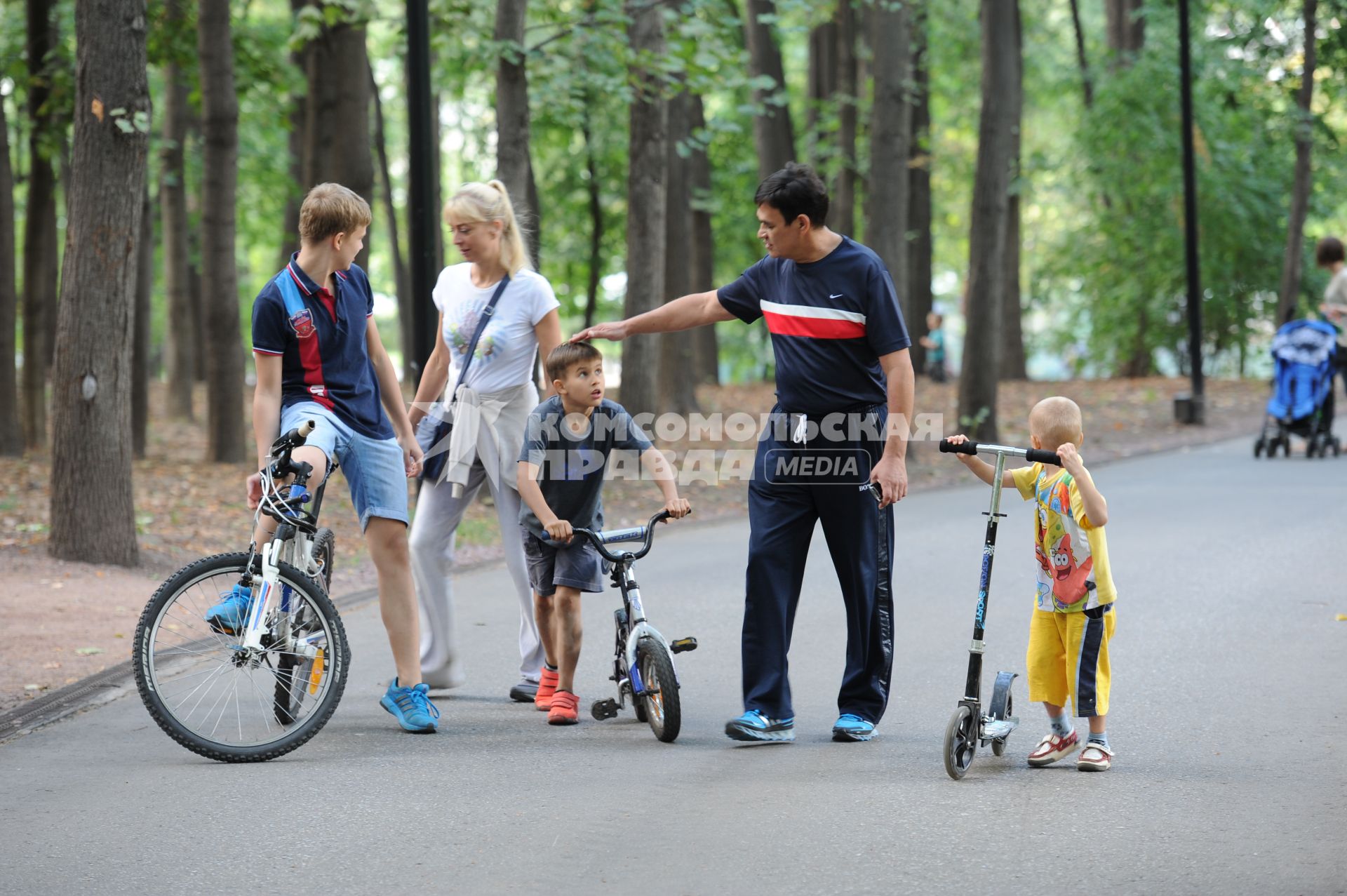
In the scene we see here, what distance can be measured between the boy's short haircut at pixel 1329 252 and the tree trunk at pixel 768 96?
9349mm

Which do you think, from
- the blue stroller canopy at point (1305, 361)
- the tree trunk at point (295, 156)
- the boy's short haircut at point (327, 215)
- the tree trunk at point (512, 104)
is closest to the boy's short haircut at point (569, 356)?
the boy's short haircut at point (327, 215)

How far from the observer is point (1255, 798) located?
501 cm

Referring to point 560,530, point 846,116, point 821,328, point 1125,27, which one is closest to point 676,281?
point 846,116

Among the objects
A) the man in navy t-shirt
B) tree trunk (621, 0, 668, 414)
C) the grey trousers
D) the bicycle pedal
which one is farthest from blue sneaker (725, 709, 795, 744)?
tree trunk (621, 0, 668, 414)

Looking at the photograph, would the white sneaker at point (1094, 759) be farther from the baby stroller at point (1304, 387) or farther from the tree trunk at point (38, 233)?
the tree trunk at point (38, 233)

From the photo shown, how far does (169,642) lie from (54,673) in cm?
205

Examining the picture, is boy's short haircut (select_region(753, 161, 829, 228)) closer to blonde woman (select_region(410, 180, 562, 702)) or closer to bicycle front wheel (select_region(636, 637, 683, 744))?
blonde woman (select_region(410, 180, 562, 702))

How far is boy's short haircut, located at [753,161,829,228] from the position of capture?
5.62 m

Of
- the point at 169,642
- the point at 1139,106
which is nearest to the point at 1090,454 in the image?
the point at 1139,106

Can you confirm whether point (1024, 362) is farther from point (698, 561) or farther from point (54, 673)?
point (54, 673)

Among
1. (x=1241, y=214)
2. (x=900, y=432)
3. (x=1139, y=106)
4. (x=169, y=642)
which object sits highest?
(x=1139, y=106)

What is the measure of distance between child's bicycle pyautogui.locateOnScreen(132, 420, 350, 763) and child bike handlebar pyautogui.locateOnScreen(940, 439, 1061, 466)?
2.25m

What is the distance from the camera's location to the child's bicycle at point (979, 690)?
5129 mm

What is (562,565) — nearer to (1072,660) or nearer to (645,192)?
(1072,660)
